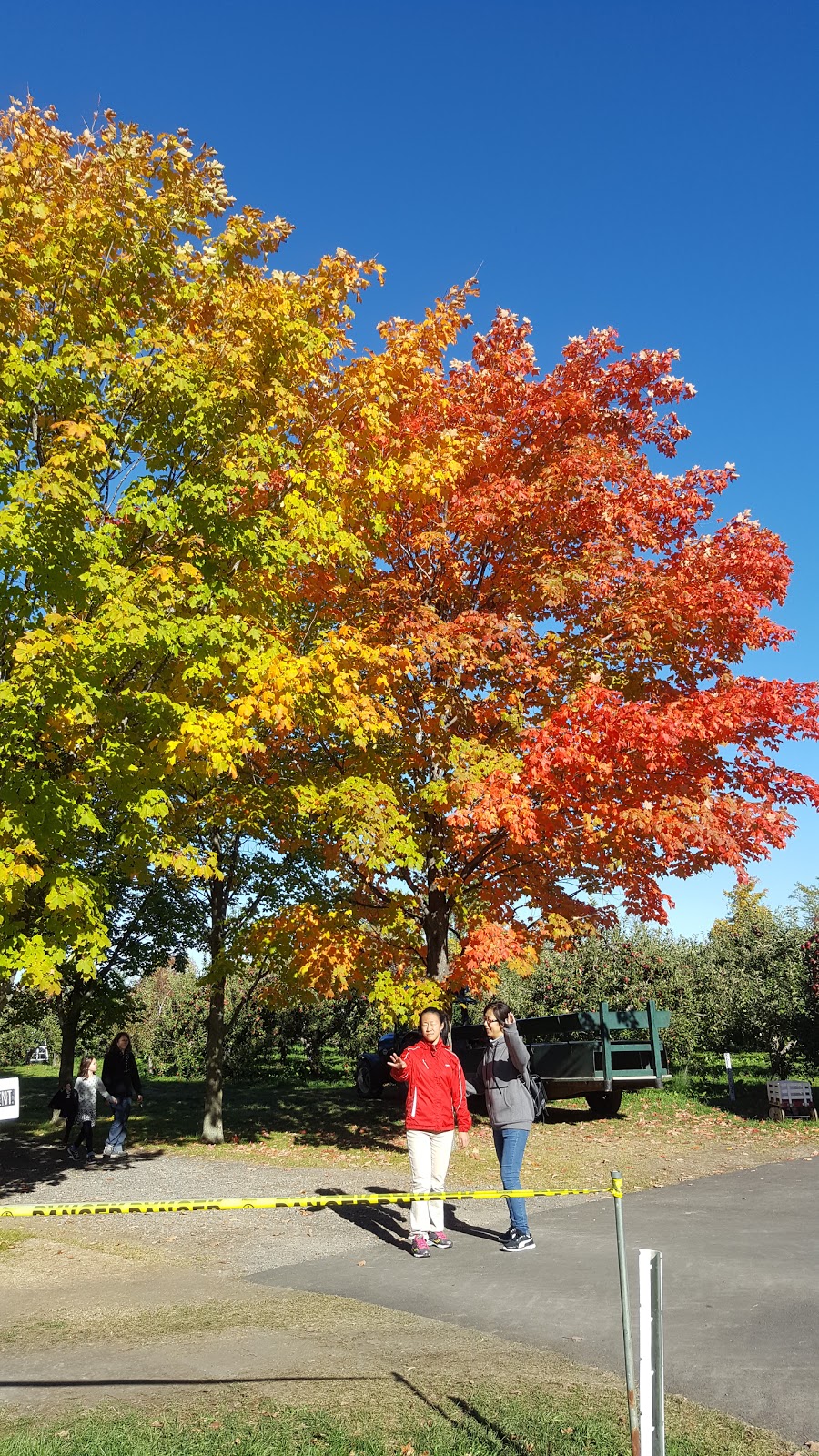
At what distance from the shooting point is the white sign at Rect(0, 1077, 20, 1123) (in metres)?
5.31

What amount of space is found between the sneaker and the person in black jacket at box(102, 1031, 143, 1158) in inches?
275

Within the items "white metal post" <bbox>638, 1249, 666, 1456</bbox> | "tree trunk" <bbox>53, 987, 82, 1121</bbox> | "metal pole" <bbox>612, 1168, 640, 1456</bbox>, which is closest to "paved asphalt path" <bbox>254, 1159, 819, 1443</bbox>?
"metal pole" <bbox>612, 1168, 640, 1456</bbox>

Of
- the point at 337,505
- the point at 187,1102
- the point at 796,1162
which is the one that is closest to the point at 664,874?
the point at 796,1162

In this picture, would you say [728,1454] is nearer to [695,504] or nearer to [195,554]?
[195,554]

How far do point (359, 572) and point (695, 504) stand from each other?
5061 mm

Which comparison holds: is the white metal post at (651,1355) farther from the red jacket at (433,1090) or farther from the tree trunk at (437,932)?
the tree trunk at (437,932)

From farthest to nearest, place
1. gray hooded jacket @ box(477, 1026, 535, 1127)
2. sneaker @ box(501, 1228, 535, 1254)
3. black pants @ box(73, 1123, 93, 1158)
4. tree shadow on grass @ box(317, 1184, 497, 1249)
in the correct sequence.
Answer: black pants @ box(73, 1123, 93, 1158), tree shadow on grass @ box(317, 1184, 497, 1249), gray hooded jacket @ box(477, 1026, 535, 1127), sneaker @ box(501, 1228, 535, 1254)

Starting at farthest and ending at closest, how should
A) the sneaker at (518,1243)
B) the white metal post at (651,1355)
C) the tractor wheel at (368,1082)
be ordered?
the tractor wheel at (368,1082)
the sneaker at (518,1243)
the white metal post at (651,1355)

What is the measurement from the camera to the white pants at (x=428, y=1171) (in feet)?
24.4

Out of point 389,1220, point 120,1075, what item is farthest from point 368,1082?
point 389,1220

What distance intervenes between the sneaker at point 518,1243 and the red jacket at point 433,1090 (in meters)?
0.85

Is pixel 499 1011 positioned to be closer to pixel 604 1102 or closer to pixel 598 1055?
pixel 598 1055

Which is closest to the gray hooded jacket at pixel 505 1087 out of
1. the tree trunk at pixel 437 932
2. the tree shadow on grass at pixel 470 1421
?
the tree shadow on grass at pixel 470 1421

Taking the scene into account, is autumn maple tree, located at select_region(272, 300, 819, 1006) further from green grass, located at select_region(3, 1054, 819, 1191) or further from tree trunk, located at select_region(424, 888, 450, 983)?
green grass, located at select_region(3, 1054, 819, 1191)
